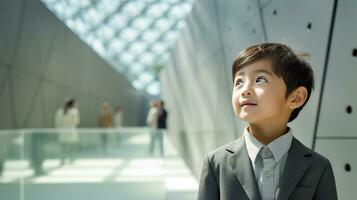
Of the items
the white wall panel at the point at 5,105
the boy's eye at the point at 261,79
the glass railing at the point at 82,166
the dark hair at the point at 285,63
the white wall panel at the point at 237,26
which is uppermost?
the white wall panel at the point at 237,26

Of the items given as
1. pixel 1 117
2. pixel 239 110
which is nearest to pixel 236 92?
pixel 239 110

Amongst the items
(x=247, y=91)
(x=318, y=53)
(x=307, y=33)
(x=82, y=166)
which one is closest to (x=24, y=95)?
(x=82, y=166)

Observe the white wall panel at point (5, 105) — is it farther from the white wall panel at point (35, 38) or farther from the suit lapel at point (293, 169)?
the suit lapel at point (293, 169)

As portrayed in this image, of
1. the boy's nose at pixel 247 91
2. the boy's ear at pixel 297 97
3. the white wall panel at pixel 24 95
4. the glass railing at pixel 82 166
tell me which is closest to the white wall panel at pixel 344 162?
the boy's ear at pixel 297 97

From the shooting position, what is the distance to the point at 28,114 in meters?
13.6

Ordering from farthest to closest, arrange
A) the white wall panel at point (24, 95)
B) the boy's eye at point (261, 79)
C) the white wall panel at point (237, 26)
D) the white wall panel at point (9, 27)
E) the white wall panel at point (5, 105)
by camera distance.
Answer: the white wall panel at point (24, 95)
the white wall panel at point (5, 105)
the white wall panel at point (9, 27)
the white wall panel at point (237, 26)
the boy's eye at point (261, 79)

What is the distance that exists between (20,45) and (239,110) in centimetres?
1117

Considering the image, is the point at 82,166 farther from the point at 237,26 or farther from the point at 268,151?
the point at 268,151

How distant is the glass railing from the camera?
5871 mm

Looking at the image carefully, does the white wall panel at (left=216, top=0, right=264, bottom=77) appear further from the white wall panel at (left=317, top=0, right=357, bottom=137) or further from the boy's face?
the boy's face

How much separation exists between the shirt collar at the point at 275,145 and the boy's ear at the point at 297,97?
145 millimetres

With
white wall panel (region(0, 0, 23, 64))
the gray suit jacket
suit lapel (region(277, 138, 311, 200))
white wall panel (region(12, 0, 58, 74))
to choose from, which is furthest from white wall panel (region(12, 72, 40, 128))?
suit lapel (region(277, 138, 311, 200))

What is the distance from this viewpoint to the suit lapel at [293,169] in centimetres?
219

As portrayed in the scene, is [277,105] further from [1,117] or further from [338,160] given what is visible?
[1,117]
